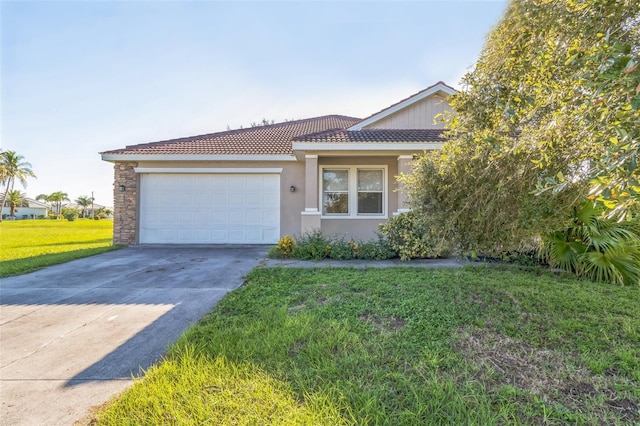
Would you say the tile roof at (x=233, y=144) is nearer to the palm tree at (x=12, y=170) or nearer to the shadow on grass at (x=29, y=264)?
the shadow on grass at (x=29, y=264)

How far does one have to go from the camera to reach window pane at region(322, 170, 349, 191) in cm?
1041

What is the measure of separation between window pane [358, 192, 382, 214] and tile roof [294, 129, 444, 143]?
6.82ft

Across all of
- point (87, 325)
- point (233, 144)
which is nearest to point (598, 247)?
point (87, 325)

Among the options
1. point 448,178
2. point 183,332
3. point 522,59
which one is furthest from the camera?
point 448,178

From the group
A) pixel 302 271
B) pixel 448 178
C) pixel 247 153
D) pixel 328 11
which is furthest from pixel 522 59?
pixel 247 153

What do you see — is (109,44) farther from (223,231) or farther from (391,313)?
(391,313)

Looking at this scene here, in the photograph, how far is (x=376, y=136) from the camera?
31.3 ft

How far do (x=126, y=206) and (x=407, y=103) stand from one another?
1123 cm

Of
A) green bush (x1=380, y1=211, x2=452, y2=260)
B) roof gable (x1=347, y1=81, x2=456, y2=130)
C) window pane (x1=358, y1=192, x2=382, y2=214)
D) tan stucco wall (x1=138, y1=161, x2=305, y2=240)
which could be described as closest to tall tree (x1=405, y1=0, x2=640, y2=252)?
green bush (x1=380, y1=211, x2=452, y2=260)

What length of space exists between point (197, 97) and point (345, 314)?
33.7ft

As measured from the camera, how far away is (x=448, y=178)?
13.8 ft

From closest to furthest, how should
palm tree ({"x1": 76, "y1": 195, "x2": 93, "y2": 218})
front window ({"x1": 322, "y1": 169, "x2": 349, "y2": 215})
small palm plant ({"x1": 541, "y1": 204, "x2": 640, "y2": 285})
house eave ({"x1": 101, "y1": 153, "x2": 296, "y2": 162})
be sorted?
small palm plant ({"x1": 541, "y1": 204, "x2": 640, "y2": 285}) < house eave ({"x1": 101, "y1": 153, "x2": 296, "y2": 162}) < front window ({"x1": 322, "y1": 169, "x2": 349, "y2": 215}) < palm tree ({"x1": 76, "y1": 195, "x2": 93, "y2": 218})

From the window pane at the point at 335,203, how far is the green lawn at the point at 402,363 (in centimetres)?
604

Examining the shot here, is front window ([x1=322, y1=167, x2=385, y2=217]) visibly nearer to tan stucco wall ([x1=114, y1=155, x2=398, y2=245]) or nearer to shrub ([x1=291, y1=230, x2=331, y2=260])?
tan stucco wall ([x1=114, y1=155, x2=398, y2=245])
